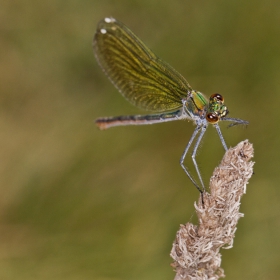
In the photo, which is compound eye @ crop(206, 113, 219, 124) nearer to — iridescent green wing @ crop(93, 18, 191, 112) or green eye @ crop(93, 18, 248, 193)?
green eye @ crop(93, 18, 248, 193)

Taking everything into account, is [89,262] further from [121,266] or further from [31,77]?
[31,77]

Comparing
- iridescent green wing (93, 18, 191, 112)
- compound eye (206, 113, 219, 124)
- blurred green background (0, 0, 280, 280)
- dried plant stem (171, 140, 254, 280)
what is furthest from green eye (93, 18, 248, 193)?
dried plant stem (171, 140, 254, 280)

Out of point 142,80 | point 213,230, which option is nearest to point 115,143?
point 142,80

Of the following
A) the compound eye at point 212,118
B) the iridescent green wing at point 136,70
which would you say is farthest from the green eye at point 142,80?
the compound eye at point 212,118

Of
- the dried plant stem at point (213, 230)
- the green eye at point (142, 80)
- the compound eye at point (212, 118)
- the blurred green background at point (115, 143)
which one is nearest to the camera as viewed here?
the dried plant stem at point (213, 230)

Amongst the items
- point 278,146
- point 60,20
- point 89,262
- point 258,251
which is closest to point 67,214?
point 89,262

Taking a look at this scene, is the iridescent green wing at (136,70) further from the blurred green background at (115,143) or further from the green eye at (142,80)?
the blurred green background at (115,143)
